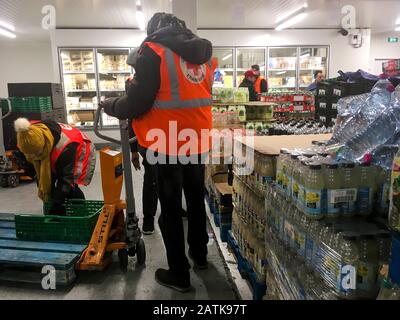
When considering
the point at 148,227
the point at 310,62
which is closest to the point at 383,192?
the point at 148,227

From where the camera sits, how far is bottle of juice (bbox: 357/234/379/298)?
122 cm

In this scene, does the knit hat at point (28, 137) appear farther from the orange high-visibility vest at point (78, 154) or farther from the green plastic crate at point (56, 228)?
the green plastic crate at point (56, 228)

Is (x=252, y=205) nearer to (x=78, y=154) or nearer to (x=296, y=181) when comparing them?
(x=296, y=181)

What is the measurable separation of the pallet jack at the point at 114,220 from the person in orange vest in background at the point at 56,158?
0.56 meters

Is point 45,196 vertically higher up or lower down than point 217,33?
lower down

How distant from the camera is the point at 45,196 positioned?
3217mm

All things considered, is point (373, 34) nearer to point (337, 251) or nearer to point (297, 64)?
point (297, 64)

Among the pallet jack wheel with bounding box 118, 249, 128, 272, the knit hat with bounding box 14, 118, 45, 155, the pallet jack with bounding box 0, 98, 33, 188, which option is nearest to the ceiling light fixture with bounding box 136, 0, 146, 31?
the pallet jack with bounding box 0, 98, 33, 188

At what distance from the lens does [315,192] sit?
4.63 feet

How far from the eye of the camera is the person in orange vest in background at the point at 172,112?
2.21m

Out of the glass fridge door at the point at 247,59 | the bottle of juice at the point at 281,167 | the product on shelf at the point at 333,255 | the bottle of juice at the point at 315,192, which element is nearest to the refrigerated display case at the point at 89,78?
the glass fridge door at the point at 247,59
